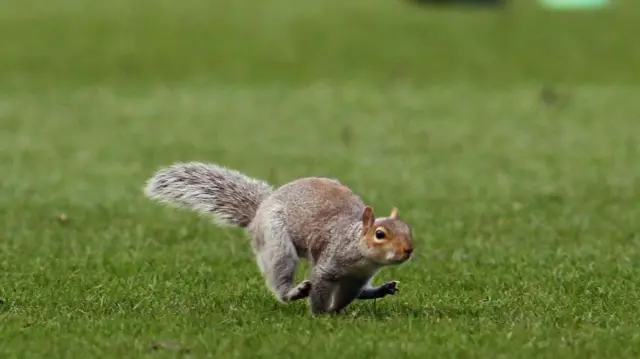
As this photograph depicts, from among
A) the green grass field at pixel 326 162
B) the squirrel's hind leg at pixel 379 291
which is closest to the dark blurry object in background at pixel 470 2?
the green grass field at pixel 326 162

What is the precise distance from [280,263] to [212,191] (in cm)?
79

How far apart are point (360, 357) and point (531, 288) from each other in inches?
69.9

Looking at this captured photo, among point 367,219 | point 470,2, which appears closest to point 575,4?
point 470,2

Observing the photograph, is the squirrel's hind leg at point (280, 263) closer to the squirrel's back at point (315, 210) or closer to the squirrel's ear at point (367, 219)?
the squirrel's back at point (315, 210)

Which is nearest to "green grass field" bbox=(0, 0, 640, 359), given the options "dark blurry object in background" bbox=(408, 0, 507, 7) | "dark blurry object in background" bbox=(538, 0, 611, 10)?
"dark blurry object in background" bbox=(538, 0, 611, 10)

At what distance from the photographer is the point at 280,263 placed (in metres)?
5.73

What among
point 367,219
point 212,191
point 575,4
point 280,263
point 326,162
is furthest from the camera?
point 575,4

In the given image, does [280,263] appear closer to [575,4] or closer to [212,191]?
[212,191]

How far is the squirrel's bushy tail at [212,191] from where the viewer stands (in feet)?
20.7

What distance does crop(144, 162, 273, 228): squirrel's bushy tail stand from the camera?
20.7ft

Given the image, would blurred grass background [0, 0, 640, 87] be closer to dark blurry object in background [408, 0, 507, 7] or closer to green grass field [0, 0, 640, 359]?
green grass field [0, 0, 640, 359]

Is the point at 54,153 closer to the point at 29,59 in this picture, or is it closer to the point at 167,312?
the point at 167,312

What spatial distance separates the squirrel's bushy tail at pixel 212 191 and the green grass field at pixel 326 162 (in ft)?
1.14

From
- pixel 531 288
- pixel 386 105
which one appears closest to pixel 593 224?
pixel 531 288
